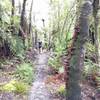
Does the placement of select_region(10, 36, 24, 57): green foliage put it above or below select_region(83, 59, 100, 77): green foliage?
above

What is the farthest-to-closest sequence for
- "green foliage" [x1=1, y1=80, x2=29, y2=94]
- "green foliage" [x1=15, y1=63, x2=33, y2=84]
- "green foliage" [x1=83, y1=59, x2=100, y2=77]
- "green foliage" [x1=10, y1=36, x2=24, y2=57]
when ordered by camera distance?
"green foliage" [x1=10, y1=36, x2=24, y2=57] → "green foliage" [x1=83, y1=59, x2=100, y2=77] → "green foliage" [x1=15, y1=63, x2=33, y2=84] → "green foliage" [x1=1, y1=80, x2=29, y2=94]

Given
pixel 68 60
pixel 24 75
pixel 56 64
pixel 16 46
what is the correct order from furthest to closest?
pixel 16 46
pixel 56 64
pixel 24 75
pixel 68 60

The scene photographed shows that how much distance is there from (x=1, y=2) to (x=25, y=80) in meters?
5.72

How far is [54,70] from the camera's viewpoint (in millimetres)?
15422

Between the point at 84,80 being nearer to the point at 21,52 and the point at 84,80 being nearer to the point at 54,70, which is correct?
the point at 54,70

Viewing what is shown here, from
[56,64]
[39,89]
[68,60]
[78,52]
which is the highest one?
[78,52]

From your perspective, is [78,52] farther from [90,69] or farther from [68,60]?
[90,69]

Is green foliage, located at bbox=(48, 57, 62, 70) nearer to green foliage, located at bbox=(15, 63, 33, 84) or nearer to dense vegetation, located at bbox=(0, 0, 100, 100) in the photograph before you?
dense vegetation, located at bbox=(0, 0, 100, 100)

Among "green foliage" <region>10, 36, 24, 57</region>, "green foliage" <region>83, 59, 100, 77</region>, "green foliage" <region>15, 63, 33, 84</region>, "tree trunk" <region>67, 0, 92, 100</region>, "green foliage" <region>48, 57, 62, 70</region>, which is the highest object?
"tree trunk" <region>67, 0, 92, 100</region>

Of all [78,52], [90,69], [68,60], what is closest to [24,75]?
[90,69]

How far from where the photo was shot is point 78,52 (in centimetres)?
783

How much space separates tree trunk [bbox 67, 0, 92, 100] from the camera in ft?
25.7

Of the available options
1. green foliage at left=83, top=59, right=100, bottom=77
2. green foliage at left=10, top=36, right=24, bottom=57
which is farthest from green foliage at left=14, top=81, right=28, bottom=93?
green foliage at left=10, top=36, right=24, bottom=57

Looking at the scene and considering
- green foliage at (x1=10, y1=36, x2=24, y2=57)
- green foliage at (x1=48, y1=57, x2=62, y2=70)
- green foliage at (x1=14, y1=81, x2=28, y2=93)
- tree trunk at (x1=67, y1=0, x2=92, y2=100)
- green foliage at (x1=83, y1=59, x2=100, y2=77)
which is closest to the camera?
tree trunk at (x1=67, y1=0, x2=92, y2=100)
